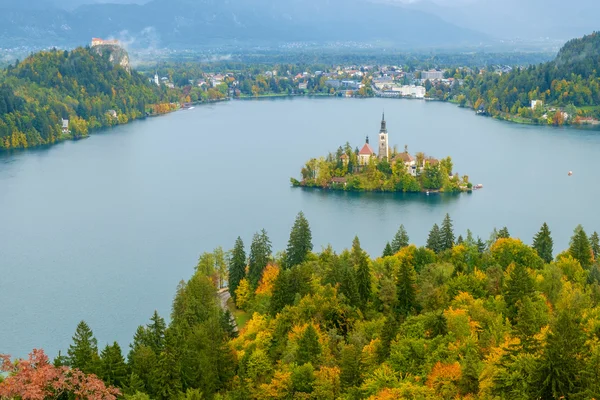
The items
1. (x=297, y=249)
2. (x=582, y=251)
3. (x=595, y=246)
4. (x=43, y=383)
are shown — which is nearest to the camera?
(x=43, y=383)

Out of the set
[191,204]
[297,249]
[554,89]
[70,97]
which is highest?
[70,97]

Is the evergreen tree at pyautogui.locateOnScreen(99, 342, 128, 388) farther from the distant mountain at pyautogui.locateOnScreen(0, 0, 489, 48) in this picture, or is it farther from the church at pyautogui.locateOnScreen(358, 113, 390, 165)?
the distant mountain at pyautogui.locateOnScreen(0, 0, 489, 48)

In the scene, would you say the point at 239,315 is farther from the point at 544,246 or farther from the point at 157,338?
the point at 544,246

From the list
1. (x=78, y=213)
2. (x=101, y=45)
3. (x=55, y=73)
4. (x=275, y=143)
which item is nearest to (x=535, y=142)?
(x=275, y=143)

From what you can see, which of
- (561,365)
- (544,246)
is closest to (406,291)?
(561,365)

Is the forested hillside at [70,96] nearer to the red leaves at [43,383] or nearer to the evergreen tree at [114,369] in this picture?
the evergreen tree at [114,369]

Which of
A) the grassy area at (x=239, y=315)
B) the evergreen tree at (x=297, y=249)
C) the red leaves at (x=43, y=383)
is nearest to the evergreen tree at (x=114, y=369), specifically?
the red leaves at (x=43, y=383)

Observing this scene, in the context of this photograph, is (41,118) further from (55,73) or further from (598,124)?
(598,124)
